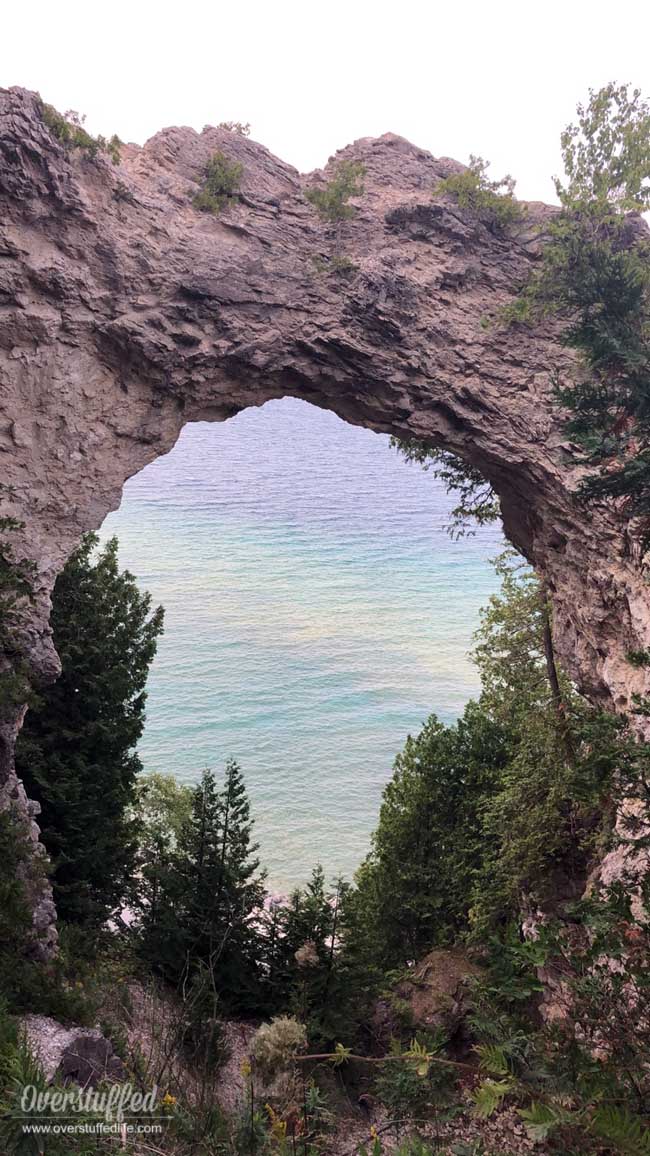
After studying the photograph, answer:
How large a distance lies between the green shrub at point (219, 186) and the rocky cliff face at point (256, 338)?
8.9 inches

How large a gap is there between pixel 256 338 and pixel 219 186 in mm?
3026

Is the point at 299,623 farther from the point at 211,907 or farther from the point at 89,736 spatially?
the point at 211,907

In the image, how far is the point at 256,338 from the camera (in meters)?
14.0

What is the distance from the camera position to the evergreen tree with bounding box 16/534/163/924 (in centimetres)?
1564

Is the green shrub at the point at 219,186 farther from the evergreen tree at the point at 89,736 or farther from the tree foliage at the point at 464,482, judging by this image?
the evergreen tree at the point at 89,736

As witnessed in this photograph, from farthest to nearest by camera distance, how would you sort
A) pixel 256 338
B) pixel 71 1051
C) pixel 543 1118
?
pixel 256 338
pixel 71 1051
pixel 543 1118

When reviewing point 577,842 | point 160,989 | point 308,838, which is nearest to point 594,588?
point 577,842

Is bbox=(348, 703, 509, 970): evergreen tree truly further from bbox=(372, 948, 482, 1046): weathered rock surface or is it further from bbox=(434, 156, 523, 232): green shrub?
bbox=(434, 156, 523, 232): green shrub

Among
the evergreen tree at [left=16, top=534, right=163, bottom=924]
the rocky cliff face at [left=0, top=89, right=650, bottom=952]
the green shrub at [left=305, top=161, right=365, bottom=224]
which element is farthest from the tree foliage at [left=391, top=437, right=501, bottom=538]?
the evergreen tree at [left=16, top=534, right=163, bottom=924]

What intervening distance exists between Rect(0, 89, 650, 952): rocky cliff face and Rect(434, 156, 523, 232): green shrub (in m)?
0.29

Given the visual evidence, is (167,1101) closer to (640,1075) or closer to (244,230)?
(640,1075)

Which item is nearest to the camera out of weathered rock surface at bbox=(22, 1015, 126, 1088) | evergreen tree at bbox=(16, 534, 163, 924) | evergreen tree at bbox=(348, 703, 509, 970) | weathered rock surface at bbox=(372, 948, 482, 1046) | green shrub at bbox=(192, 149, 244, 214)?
weathered rock surface at bbox=(22, 1015, 126, 1088)

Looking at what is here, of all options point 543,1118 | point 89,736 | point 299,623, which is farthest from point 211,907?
point 299,623

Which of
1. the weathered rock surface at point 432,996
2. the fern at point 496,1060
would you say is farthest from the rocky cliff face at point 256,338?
the fern at point 496,1060
